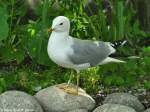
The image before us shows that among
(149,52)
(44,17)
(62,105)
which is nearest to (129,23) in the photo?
(149,52)

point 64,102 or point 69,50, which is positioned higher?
point 69,50

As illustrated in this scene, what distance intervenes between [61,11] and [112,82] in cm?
93

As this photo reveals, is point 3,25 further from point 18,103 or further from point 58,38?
point 18,103

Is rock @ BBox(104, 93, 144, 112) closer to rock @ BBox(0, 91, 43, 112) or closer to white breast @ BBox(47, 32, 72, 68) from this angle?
white breast @ BBox(47, 32, 72, 68)

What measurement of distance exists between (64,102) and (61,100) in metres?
0.03

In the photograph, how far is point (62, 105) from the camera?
13.3 feet

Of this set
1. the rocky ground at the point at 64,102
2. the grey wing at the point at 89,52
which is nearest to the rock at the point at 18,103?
the rocky ground at the point at 64,102

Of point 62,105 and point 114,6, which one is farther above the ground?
point 114,6

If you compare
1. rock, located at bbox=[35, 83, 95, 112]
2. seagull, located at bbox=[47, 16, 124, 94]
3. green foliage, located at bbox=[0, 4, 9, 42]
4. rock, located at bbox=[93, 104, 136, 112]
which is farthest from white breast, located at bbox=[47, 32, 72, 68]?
green foliage, located at bbox=[0, 4, 9, 42]

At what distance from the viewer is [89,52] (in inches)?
161

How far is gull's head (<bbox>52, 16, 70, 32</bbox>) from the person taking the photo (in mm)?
3902

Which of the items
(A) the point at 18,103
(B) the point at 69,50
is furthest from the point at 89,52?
(A) the point at 18,103

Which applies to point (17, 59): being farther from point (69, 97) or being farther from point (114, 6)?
point (114, 6)

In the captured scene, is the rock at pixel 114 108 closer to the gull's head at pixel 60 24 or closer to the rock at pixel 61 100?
the rock at pixel 61 100
